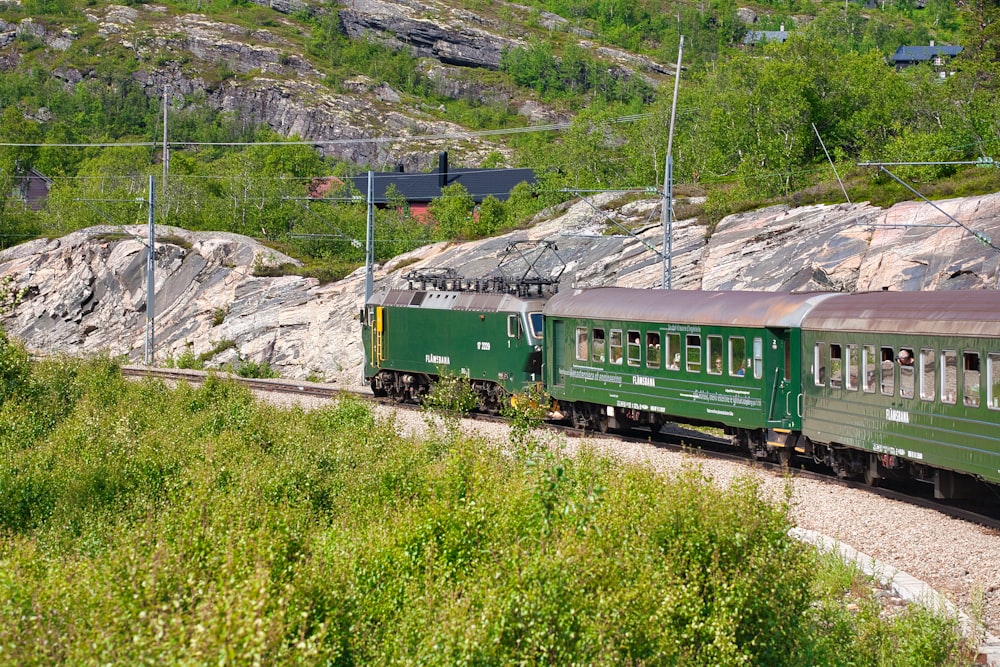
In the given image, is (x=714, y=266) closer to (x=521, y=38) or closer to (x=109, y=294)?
(x=109, y=294)

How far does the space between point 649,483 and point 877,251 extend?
26.7 meters

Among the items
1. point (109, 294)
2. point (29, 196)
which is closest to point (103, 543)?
point (109, 294)

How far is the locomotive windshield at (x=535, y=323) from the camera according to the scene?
27812 mm

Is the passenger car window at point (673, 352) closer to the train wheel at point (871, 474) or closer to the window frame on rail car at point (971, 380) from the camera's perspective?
the train wheel at point (871, 474)

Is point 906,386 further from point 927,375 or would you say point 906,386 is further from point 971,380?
point 971,380

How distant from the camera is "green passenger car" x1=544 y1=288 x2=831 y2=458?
21156mm

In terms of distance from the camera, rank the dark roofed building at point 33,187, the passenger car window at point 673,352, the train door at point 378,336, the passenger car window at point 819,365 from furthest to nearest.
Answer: the dark roofed building at point 33,187 → the train door at point 378,336 → the passenger car window at point 673,352 → the passenger car window at point 819,365

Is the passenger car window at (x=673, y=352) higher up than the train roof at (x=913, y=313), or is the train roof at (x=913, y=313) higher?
the train roof at (x=913, y=313)

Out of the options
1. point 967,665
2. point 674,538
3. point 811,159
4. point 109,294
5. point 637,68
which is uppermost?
point 637,68

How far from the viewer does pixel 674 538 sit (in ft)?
39.0

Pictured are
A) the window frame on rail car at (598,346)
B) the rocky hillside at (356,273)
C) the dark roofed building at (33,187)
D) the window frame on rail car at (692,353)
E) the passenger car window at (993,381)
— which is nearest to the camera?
the passenger car window at (993,381)

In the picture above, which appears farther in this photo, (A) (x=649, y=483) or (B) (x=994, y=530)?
(B) (x=994, y=530)

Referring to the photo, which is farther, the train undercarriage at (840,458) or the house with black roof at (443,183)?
the house with black roof at (443,183)

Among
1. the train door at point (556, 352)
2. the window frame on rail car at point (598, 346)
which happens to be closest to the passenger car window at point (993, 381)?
the window frame on rail car at point (598, 346)
